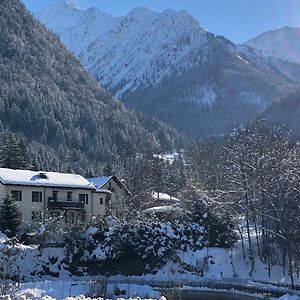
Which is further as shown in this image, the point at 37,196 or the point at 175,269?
the point at 37,196

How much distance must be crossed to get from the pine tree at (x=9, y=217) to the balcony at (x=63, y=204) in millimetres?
8262

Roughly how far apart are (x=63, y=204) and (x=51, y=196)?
1.62 m

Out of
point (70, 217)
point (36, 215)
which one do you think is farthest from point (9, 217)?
point (70, 217)

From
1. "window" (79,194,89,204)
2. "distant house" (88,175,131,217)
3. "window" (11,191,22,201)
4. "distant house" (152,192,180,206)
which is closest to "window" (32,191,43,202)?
"window" (11,191,22,201)

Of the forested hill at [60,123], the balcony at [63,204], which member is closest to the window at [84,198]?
the balcony at [63,204]

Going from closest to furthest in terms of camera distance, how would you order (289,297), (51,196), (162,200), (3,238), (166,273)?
(289,297)
(166,273)
(3,238)
(51,196)
(162,200)

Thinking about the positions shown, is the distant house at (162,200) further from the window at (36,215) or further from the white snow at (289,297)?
the white snow at (289,297)

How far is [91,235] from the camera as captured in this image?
162 feet

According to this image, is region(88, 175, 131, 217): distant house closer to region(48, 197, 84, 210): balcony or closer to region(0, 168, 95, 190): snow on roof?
region(0, 168, 95, 190): snow on roof

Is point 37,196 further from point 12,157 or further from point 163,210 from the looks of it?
point 12,157

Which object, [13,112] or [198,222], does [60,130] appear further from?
[198,222]

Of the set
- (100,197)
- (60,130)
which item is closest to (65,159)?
(60,130)

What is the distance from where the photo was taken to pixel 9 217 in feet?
165

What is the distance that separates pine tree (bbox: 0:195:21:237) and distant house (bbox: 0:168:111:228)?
3885mm
